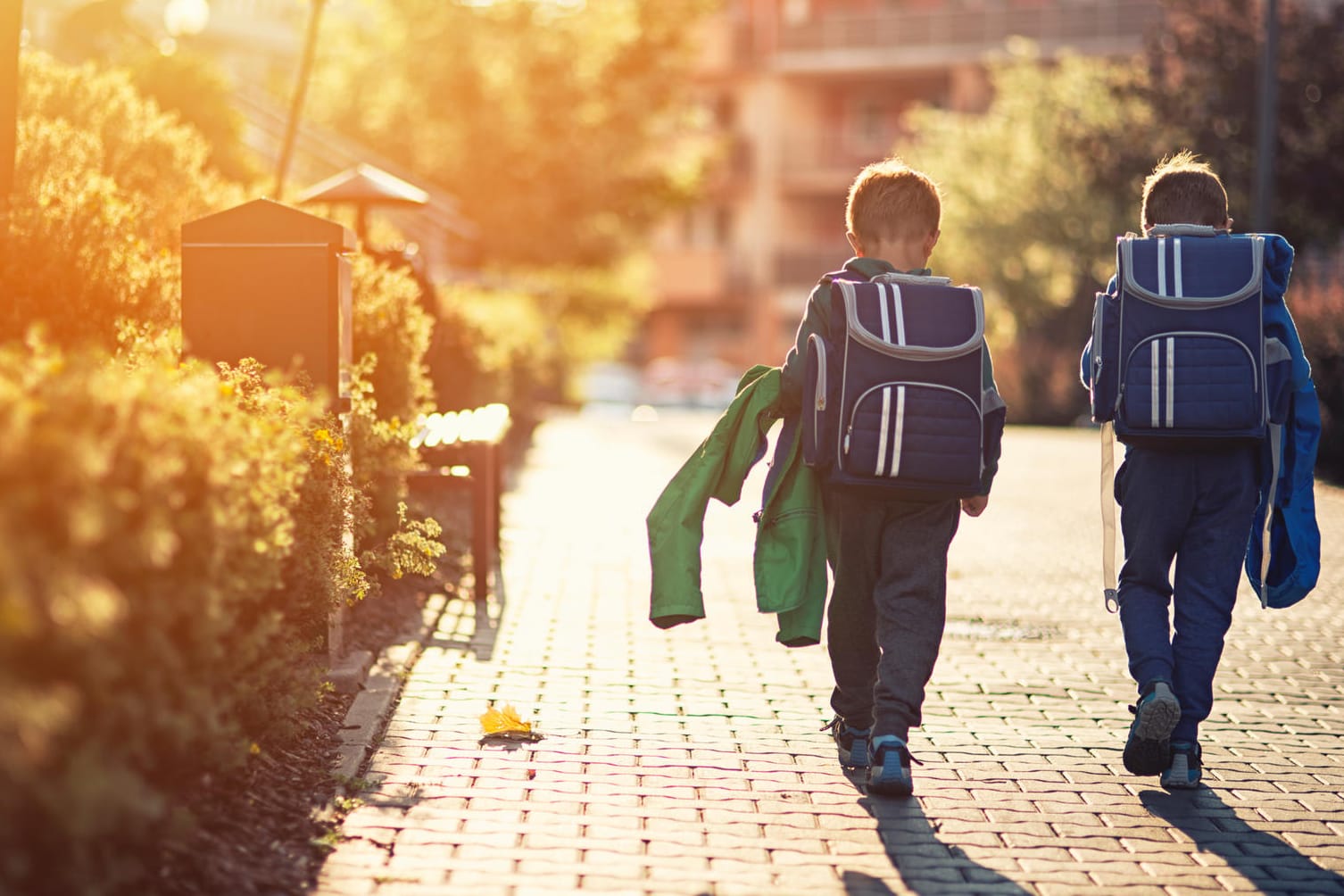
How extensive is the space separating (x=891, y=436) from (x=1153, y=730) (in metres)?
1.15

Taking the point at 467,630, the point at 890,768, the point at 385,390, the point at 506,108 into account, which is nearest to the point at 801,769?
the point at 890,768

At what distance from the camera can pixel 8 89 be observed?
6422 mm

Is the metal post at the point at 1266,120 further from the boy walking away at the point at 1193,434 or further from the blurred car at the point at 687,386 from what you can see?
the blurred car at the point at 687,386

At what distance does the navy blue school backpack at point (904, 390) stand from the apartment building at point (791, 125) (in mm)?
48877

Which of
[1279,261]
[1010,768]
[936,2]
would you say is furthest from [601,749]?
[936,2]

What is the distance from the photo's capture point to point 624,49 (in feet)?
109

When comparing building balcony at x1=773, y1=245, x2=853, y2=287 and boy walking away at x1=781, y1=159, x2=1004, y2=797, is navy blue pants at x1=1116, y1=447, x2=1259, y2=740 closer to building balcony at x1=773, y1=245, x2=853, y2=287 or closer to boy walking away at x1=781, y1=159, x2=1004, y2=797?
boy walking away at x1=781, y1=159, x2=1004, y2=797

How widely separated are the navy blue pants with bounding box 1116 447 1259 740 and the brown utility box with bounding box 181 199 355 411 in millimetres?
3206

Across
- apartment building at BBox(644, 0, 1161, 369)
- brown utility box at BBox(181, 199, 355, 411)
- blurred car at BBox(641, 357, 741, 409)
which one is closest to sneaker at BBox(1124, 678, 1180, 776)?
brown utility box at BBox(181, 199, 355, 411)

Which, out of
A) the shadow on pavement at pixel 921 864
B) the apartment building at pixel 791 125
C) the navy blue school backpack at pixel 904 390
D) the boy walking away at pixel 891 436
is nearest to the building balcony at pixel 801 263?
the apartment building at pixel 791 125

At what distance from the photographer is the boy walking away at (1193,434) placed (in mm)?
5516

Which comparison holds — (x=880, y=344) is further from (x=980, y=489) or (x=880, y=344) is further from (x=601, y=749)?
(x=601, y=749)

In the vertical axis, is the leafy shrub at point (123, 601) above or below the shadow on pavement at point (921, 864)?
above

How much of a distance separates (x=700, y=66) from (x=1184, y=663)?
5388 cm
